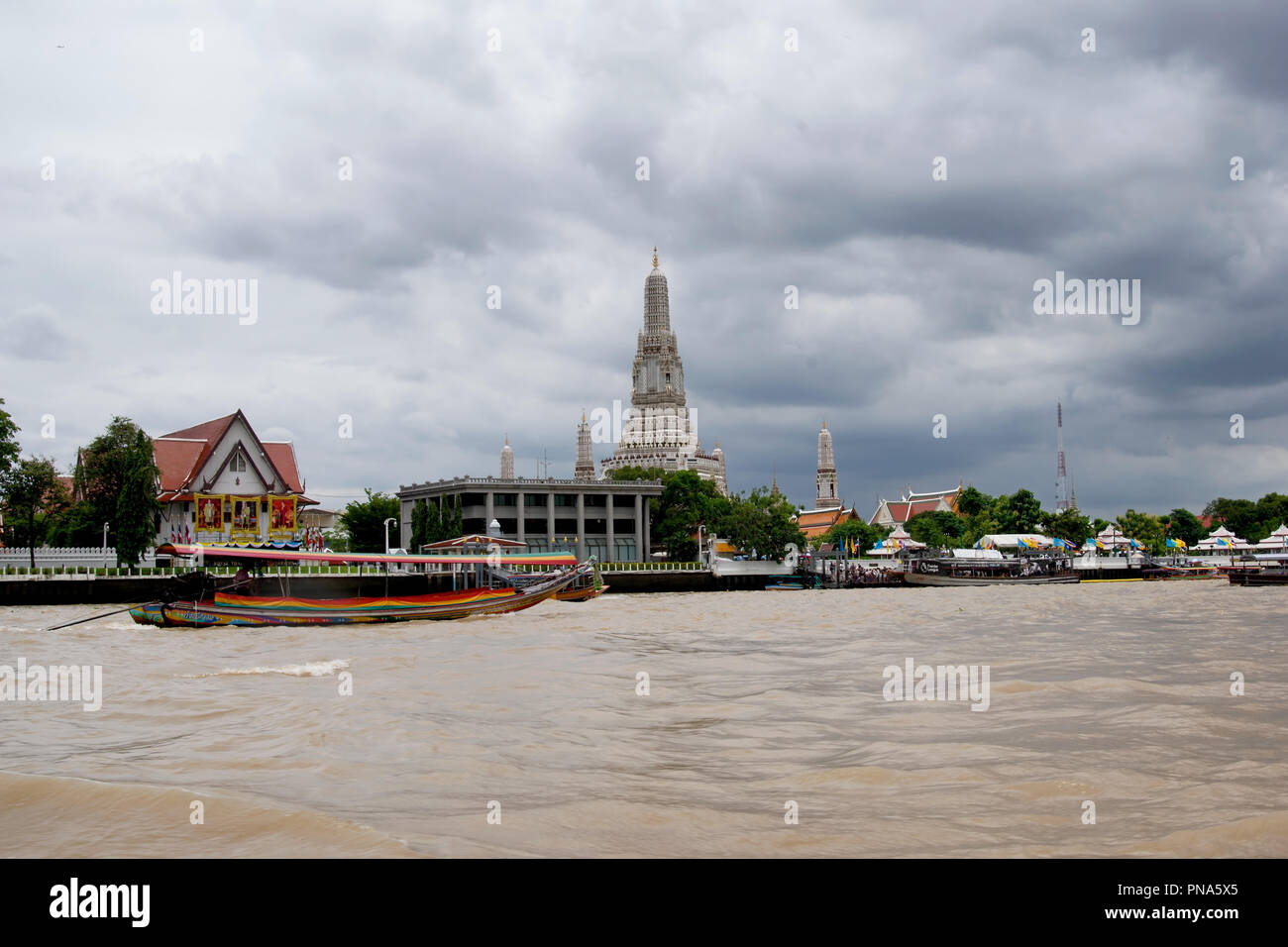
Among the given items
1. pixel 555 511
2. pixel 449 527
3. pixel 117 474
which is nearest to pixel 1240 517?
pixel 555 511

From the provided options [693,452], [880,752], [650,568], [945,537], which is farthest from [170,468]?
[693,452]

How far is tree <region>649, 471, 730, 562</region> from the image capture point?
87.8 metres

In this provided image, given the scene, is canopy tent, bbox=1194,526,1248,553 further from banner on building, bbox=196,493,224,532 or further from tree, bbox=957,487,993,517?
banner on building, bbox=196,493,224,532

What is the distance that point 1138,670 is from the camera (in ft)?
47.6

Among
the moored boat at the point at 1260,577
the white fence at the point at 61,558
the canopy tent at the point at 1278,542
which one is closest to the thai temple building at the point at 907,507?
the canopy tent at the point at 1278,542

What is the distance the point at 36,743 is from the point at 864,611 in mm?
29242

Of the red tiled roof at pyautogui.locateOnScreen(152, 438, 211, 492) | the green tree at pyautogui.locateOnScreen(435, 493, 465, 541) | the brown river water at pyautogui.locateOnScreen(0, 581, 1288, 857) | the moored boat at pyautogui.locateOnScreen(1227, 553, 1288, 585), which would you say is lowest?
the moored boat at pyautogui.locateOnScreen(1227, 553, 1288, 585)

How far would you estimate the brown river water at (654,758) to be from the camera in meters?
5.89

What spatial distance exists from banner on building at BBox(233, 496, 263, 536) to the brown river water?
48.5m

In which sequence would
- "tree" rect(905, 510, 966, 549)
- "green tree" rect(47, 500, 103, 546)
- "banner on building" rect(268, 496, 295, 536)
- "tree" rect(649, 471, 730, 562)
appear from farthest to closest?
"tree" rect(905, 510, 966, 549)
"tree" rect(649, 471, 730, 562)
"banner on building" rect(268, 496, 295, 536)
"green tree" rect(47, 500, 103, 546)

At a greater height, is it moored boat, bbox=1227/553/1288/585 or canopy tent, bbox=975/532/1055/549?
canopy tent, bbox=975/532/1055/549

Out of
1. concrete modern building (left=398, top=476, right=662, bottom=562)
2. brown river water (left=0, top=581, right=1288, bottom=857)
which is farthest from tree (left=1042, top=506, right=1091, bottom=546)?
brown river water (left=0, top=581, right=1288, bottom=857)

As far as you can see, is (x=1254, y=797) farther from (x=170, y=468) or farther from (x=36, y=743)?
(x=170, y=468)

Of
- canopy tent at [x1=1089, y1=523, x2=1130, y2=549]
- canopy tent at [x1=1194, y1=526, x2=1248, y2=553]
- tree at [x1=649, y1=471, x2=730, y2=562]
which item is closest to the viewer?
tree at [x1=649, y1=471, x2=730, y2=562]
